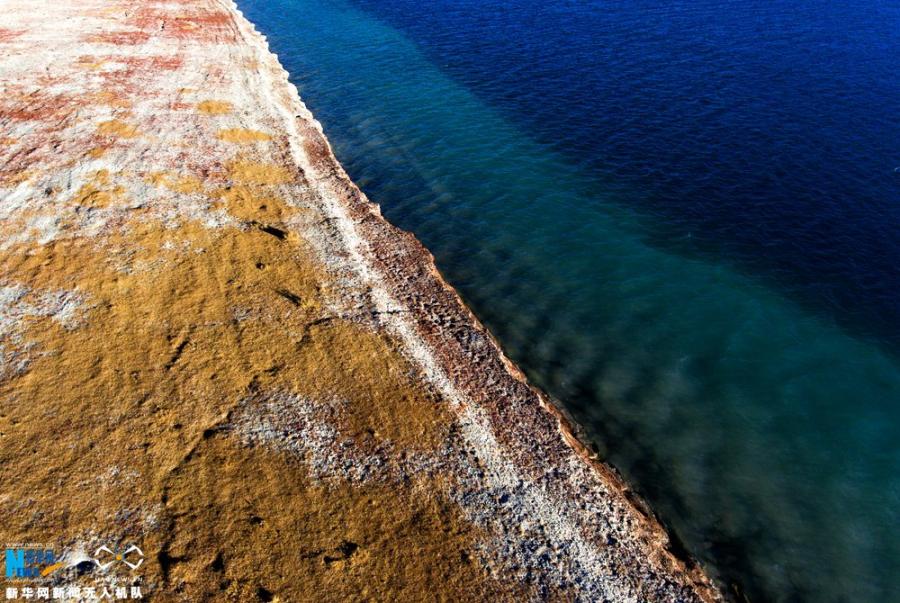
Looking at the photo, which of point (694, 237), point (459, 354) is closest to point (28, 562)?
point (459, 354)

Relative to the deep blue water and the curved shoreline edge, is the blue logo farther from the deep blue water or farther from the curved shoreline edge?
→ the deep blue water

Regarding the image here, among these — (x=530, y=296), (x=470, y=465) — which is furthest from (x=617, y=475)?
(x=530, y=296)

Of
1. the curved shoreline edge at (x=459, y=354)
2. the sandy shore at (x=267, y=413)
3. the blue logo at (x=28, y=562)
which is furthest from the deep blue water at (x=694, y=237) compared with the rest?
the blue logo at (x=28, y=562)

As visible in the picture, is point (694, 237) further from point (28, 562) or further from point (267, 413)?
point (28, 562)

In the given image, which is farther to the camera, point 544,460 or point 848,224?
point 848,224

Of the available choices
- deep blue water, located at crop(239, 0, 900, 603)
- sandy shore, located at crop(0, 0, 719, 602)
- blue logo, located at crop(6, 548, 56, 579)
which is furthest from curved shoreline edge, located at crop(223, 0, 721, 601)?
blue logo, located at crop(6, 548, 56, 579)

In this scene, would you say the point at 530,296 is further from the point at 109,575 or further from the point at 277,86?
the point at 277,86
